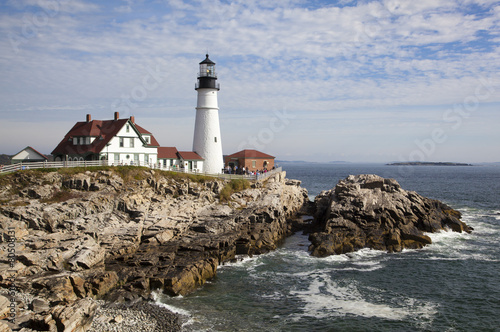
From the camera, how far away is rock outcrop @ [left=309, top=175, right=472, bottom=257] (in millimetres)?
30969

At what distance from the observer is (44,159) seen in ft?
127

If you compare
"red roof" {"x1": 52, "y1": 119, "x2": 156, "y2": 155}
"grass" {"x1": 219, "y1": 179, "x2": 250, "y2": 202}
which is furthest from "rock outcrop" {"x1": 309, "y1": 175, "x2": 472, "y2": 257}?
"red roof" {"x1": 52, "y1": 119, "x2": 156, "y2": 155}

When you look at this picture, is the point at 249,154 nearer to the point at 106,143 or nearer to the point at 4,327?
the point at 106,143

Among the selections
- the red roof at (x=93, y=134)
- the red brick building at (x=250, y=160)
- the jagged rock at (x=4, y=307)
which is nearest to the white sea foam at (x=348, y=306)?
the jagged rock at (x=4, y=307)

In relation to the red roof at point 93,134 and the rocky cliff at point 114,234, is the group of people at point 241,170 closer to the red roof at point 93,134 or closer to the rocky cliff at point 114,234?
the rocky cliff at point 114,234

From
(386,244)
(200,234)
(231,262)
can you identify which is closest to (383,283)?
(386,244)

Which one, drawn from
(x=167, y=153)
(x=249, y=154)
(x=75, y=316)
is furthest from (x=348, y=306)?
(x=249, y=154)

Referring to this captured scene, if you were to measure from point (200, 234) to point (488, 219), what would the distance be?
110 ft

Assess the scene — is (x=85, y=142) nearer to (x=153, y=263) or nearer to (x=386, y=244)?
(x=153, y=263)

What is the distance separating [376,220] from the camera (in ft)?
113

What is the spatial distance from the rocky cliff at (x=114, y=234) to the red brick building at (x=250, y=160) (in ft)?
33.8

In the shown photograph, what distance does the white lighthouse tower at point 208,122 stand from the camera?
45.1 metres

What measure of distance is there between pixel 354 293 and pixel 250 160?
30.7 meters

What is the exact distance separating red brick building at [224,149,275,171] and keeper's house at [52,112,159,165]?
13.4 m
